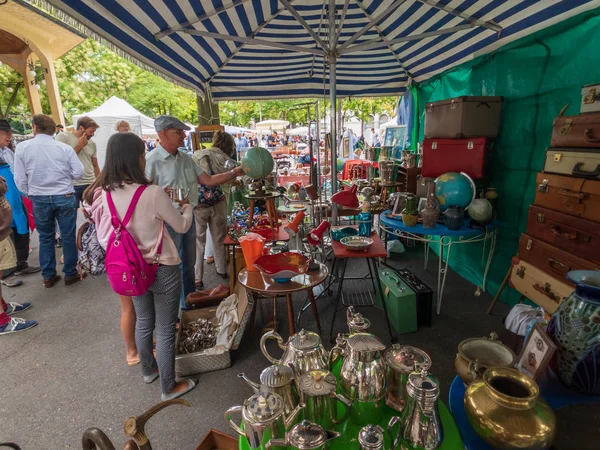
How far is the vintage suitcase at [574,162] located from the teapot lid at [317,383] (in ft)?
6.70

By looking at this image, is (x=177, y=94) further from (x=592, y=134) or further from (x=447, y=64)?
(x=592, y=134)

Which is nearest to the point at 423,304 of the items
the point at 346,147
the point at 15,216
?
the point at 15,216

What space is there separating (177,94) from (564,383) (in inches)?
718

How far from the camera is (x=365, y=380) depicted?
44.9 inches

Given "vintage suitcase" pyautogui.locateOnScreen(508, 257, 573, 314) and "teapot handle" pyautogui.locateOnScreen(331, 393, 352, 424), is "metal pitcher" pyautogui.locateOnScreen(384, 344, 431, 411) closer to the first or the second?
"teapot handle" pyautogui.locateOnScreen(331, 393, 352, 424)

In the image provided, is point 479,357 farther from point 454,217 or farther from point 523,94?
point 523,94

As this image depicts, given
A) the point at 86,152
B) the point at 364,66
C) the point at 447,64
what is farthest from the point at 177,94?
the point at 447,64

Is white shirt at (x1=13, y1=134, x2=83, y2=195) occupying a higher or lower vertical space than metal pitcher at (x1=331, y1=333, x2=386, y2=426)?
higher

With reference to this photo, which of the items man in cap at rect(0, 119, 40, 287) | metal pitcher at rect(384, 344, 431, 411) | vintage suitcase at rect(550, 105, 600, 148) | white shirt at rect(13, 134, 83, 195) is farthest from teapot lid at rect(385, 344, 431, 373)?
man in cap at rect(0, 119, 40, 287)

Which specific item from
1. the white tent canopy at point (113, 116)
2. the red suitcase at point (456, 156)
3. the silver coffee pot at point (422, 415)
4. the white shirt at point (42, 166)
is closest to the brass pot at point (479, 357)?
the silver coffee pot at point (422, 415)

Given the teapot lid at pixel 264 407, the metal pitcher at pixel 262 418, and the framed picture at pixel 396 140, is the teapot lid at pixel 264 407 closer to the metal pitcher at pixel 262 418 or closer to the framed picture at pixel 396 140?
the metal pitcher at pixel 262 418

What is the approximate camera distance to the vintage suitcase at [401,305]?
290cm

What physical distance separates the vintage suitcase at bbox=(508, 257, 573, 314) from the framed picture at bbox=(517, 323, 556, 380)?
1247 mm

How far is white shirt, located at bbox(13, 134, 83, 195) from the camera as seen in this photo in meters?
3.66
